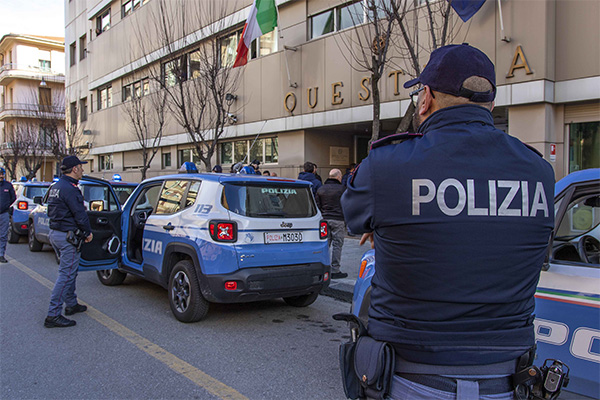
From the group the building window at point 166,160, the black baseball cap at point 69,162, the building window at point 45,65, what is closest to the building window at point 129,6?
the building window at point 166,160

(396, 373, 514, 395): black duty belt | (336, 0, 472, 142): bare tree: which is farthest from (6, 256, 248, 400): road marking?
(336, 0, 472, 142): bare tree

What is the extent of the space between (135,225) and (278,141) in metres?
9.32

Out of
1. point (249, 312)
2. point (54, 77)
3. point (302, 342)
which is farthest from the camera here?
point (54, 77)

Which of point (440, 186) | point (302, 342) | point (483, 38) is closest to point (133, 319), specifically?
point (302, 342)

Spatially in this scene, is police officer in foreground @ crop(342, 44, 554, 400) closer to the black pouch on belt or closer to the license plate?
the black pouch on belt

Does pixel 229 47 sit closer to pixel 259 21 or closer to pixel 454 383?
pixel 259 21

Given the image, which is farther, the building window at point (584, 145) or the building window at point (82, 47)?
the building window at point (82, 47)

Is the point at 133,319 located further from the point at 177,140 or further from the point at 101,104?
the point at 101,104

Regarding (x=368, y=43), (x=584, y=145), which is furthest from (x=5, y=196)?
(x=584, y=145)

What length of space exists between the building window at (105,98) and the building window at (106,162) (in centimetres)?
305

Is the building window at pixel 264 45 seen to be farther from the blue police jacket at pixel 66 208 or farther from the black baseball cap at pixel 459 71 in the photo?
the black baseball cap at pixel 459 71

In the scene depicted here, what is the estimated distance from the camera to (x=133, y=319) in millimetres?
5730

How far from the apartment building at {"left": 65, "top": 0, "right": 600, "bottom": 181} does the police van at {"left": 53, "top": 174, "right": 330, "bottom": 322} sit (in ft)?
19.7

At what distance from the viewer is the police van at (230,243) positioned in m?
5.21
